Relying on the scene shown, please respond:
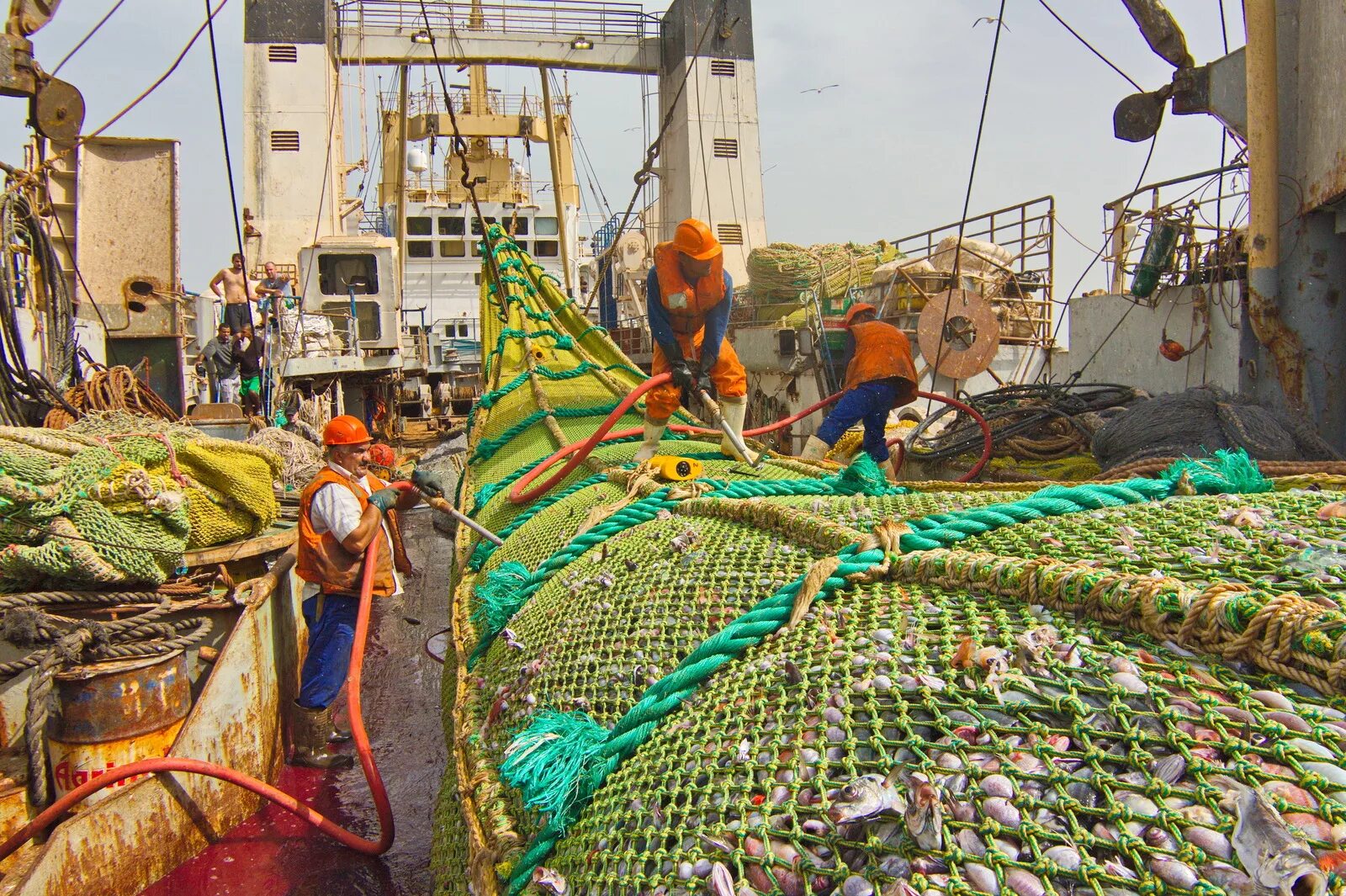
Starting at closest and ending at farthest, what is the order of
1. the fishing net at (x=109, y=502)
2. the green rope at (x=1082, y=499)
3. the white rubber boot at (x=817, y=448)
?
the green rope at (x=1082, y=499), the fishing net at (x=109, y=502), the white rubber boot at (x=817, y=448)

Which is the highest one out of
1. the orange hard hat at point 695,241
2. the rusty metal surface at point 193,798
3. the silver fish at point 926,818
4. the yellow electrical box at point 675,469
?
the orange hard hat at point 695,241

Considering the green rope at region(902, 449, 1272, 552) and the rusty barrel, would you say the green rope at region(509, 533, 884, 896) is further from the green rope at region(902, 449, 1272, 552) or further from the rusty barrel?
the rusty barrel

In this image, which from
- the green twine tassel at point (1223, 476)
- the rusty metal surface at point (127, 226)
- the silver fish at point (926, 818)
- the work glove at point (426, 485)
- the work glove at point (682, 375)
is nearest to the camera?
the silver fish at point (926, 818)

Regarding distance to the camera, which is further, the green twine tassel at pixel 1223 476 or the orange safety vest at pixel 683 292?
the orange safety vest at pixel 683 292

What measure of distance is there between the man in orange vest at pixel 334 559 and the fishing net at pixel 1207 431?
3462 mm

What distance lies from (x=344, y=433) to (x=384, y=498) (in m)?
0.37

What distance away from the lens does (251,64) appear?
614 inches

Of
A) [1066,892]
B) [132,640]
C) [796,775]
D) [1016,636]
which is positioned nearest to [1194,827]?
[1066,892]

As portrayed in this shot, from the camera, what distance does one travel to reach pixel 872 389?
539cm

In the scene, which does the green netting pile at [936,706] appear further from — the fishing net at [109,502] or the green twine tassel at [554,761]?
the fishing net at [109,502]

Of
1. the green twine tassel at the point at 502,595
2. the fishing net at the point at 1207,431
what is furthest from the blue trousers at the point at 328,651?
the fishing net at the point at 1207,431

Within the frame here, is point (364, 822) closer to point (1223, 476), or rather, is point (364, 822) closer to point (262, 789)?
point (262, 789)

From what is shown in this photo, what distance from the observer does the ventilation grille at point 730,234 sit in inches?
663

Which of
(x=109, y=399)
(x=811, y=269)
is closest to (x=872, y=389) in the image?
(x=109, y=399)
